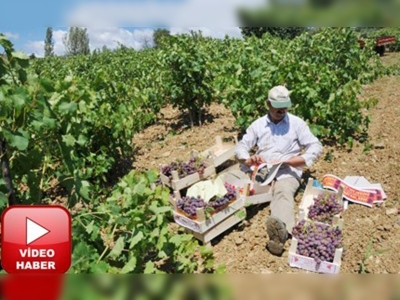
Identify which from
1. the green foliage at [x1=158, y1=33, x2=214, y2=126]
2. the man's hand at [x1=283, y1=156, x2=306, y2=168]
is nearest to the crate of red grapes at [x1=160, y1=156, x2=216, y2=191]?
the man's hand at [x1=283, y1=156, x2=306, y2=168]

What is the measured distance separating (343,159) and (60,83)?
3.68 meters

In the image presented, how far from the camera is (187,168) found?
4.31 m

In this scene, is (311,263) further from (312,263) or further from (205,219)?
(205,219)

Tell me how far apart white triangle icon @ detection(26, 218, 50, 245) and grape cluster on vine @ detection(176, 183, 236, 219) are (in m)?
2.35

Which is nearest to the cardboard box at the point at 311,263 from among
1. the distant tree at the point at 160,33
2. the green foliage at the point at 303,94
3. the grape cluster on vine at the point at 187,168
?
the grape cluster on vine at the point at 187,168

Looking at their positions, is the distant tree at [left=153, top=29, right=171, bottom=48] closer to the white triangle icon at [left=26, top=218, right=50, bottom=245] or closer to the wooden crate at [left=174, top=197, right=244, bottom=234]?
the white triangle icon at [left=26, top=218, right=50, bottom=245]

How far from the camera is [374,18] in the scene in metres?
0.53

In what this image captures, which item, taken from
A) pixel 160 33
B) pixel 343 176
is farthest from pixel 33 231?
pixel 343 176

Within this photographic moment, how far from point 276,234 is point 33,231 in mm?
2412

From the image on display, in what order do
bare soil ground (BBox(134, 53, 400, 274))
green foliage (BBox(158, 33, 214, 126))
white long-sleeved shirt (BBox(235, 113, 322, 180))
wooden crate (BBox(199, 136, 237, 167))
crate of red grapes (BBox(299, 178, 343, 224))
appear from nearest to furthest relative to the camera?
bare soil ground (BBox(134, 53, 400, 274)) < crate of red grapes (BBox(299, 178, 343, 224)) < white long-sleeved shirt (BBox(235, 113, 322, 180)) < wooden crate (BBox(199, 136, 237, 167)) < green foliage (BBox(158, 33, 214, 126))

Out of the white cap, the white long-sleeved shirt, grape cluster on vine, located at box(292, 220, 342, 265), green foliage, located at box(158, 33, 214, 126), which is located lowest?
grape cluster on vine, located at box(292, 220, 342, 265)

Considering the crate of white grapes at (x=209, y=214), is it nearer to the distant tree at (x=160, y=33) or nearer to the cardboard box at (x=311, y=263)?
the cardboard box at (x=311, y=263)

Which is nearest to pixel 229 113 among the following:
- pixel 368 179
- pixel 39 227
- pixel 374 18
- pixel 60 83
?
pixel 368 179

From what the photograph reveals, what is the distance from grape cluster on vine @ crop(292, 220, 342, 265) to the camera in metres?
3.03
